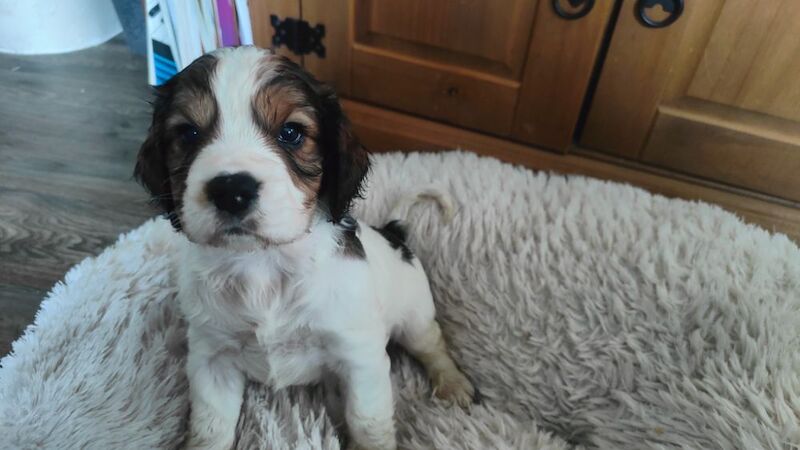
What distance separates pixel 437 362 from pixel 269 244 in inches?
26.1

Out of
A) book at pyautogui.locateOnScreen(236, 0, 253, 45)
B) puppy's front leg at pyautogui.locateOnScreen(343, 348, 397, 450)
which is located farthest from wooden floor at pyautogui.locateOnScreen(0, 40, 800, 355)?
puppy's front leg at pyautogui.locateOnScreen(343, 348, 397, 450)

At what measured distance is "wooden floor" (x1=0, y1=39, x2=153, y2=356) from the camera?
1.69 metres

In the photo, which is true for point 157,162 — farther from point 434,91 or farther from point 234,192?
point 434,91

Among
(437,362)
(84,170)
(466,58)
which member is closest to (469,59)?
(466,58)

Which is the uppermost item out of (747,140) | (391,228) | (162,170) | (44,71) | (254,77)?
(254,77)

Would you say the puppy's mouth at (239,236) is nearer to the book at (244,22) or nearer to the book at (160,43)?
the book at (160,43)

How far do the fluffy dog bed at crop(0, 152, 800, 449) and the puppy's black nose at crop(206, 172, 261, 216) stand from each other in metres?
0.55

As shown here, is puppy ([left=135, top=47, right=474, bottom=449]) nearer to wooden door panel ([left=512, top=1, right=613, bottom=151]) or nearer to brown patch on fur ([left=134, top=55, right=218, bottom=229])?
brown patch on fur ([left=134, top=55, right=218, bottom=229])

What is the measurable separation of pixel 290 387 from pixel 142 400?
289 millimetres

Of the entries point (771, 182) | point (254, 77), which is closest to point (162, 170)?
point (254, 77)

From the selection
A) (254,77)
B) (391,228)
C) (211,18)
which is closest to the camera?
(254,77)

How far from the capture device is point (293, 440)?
1184mm

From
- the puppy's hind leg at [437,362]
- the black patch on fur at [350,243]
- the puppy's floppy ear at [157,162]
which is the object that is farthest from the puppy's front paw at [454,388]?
the puppy's floppy ear at [157,162]

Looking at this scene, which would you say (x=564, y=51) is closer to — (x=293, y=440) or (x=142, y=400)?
(x=293, y=440)
